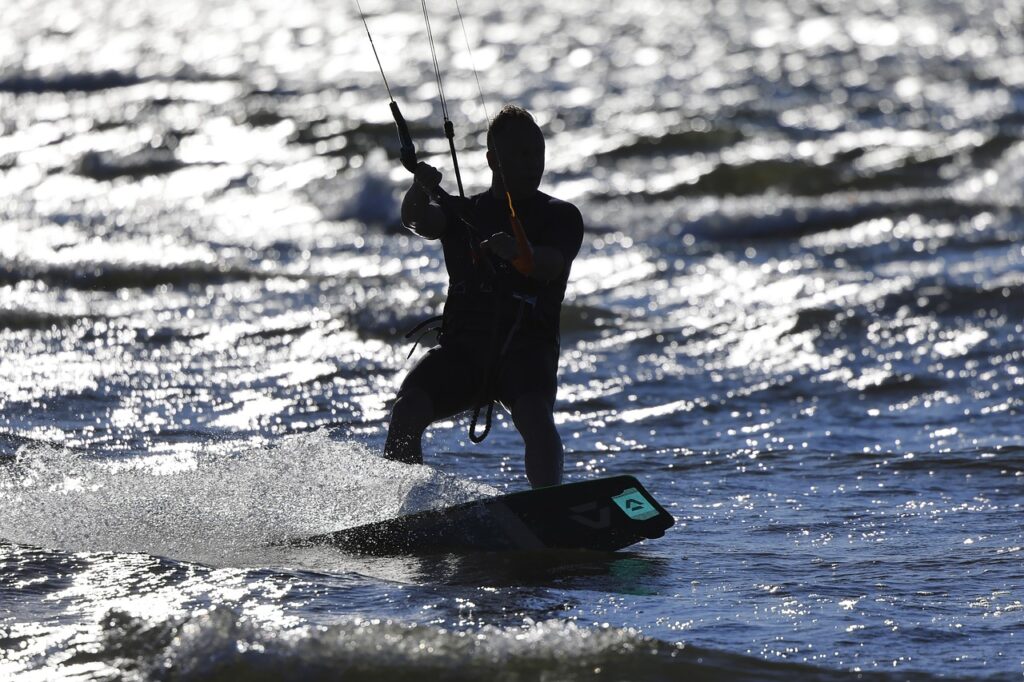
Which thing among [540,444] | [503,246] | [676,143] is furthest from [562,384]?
[676,143]

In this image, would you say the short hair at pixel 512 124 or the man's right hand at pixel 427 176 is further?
the short hair at pixel 512 124

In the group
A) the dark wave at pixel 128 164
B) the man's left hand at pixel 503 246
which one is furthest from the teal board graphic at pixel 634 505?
the dark wave at pixel 128 164

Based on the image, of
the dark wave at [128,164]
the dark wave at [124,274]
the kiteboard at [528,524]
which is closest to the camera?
the kiteboard at [528,524]

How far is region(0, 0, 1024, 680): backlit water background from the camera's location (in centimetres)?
482

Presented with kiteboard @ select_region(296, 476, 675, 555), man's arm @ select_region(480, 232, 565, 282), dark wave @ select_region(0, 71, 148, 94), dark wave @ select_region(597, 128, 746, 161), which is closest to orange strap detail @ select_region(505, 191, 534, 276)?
man's arm @ select_region(480, 232, 565, 282)

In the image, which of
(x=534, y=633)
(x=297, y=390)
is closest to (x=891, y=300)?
(x=297, y=390)

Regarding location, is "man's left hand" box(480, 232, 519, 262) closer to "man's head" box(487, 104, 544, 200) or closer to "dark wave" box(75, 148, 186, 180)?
"man's head" box(487, 104, 544, 200)

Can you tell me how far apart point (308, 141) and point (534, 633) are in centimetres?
1708

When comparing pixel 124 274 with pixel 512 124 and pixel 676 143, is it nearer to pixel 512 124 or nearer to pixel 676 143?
pixel 512 124

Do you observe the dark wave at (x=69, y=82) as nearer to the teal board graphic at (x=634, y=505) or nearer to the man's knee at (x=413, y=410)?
the man's knee at (x=413, y=410)

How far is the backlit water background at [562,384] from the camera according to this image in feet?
15.8

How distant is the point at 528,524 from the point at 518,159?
4.77 feet

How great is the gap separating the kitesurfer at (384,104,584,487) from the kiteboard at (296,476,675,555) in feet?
0.88

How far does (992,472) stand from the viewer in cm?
726
